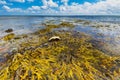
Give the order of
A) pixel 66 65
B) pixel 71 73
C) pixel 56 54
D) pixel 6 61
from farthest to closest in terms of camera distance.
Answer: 1. pixel 56 54
2. pixel 6 61
3. pixel 66 65
4. pixel 71 73

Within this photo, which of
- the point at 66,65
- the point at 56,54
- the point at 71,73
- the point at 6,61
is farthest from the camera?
the point at 56,54

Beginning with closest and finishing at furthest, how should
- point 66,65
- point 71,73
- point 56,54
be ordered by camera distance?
point 71,73 < point 66,65 < point 56,54

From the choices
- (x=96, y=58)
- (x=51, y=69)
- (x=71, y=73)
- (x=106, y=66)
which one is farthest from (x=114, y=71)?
(x=51, y=69)

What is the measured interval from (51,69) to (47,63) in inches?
22.8

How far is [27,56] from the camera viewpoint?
673 centimetres

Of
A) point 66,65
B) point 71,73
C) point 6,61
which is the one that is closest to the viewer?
point 71,73

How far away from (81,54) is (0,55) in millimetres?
4758

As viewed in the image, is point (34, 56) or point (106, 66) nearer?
point (106, 66)

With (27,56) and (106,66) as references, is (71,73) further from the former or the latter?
A: (27,56)

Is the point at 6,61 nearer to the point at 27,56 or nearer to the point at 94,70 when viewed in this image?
the point at 27,56

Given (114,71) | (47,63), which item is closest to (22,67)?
(47,63)

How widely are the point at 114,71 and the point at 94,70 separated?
879 millimetres

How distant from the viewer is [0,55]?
7480 mm

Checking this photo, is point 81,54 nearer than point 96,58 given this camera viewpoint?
No
